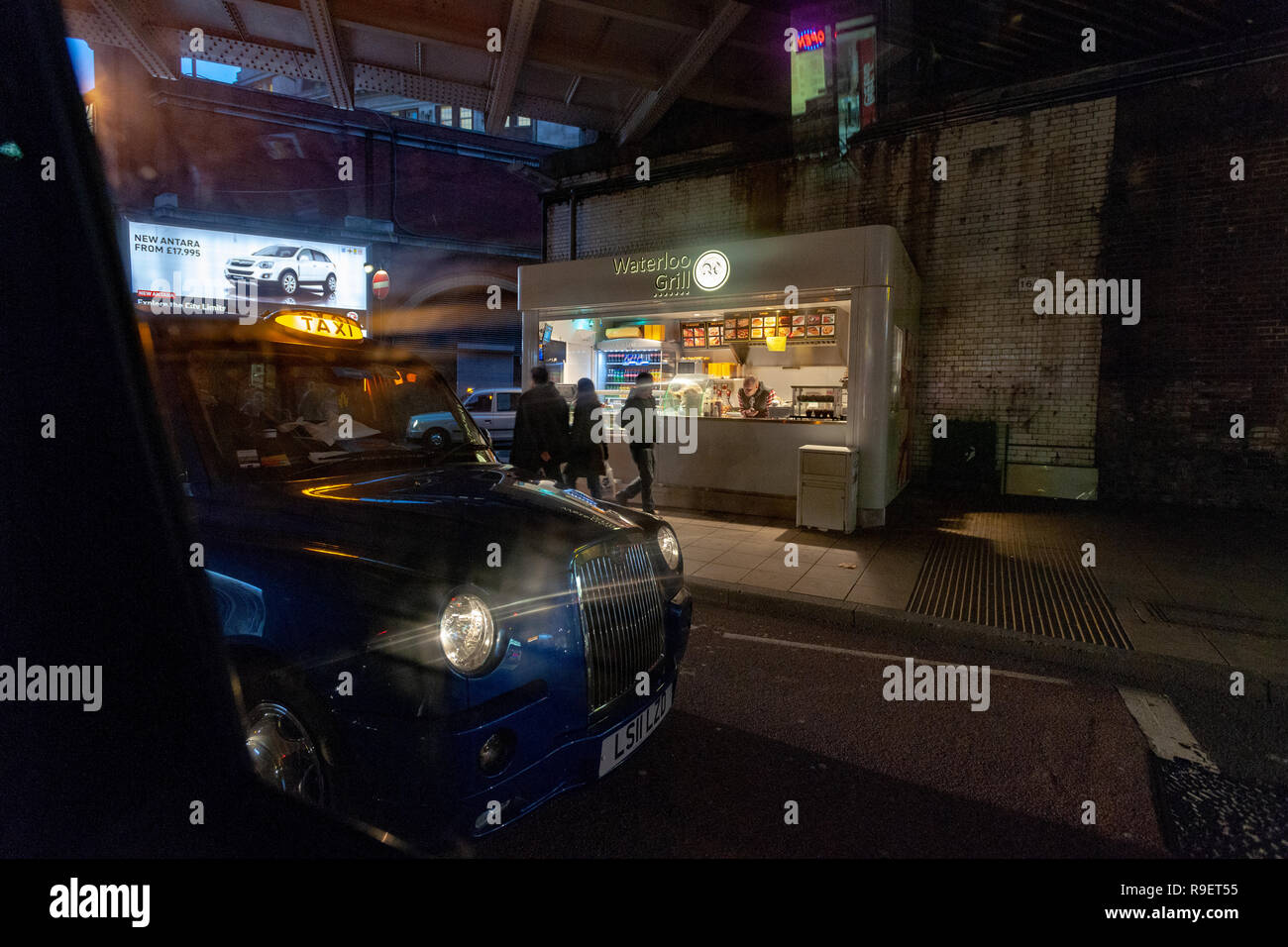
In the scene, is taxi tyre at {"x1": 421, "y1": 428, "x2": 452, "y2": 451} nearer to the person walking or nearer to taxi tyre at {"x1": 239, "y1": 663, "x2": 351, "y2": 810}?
taxi tyre at {"x1": 239, "y1": 663, "x2": 351, "y2": 810}

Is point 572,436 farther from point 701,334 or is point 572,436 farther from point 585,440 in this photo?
point 701,334

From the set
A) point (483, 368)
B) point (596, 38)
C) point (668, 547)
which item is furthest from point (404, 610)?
point (483, 368)

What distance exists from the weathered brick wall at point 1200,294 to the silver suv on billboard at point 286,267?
20.4 meters

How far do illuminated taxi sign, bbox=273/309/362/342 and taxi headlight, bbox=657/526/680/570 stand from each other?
83.2 inches

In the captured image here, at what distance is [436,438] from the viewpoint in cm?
390

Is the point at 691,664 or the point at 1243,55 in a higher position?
the point at 1243,55

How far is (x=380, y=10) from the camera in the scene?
991 centimetres

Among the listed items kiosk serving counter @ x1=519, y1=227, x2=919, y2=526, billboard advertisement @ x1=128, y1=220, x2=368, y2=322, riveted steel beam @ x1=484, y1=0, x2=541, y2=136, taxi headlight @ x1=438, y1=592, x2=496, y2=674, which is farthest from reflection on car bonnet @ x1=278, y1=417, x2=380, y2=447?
billboard advertisement @ x1=128, y1=220, x2=368, y2=322

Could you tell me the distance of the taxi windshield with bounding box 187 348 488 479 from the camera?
2.92 meters

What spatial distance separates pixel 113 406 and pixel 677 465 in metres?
9.49

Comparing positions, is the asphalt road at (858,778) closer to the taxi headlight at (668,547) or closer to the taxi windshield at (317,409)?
the taxi headlight at (668,547)

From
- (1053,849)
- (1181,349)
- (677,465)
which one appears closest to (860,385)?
(677,465)

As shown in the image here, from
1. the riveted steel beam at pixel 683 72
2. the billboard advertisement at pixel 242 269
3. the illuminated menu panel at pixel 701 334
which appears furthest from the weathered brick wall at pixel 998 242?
the billboard advertisement at pixel 242 269
